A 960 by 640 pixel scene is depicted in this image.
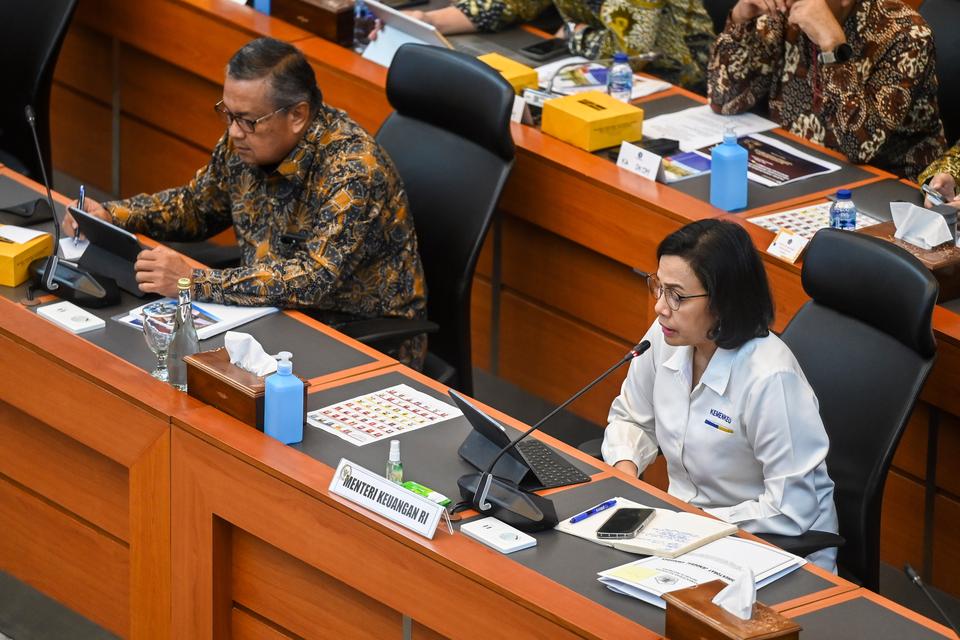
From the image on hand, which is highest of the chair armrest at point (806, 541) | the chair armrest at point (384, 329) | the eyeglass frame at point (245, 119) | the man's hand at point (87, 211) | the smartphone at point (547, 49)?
the eyeglass frame at point (245, 119)

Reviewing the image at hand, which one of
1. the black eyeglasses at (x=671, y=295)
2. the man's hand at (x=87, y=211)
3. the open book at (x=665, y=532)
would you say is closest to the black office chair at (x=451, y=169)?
the man's hand at (x=87, y=211)

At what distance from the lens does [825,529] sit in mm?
2838

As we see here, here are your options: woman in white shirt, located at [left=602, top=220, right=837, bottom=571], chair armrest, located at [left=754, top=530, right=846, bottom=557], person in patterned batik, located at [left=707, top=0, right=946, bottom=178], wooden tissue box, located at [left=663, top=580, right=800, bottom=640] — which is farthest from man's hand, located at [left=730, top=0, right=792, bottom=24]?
wooden tissue box, located at [left=663, top=580, right=800, bottom=640]

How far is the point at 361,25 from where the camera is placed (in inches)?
181

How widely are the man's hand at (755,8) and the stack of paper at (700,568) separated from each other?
2.00 m

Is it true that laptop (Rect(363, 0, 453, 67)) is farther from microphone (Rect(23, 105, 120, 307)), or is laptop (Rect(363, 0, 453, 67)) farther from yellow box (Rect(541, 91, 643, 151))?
microphone (Rect(23, 105, 120, 307))

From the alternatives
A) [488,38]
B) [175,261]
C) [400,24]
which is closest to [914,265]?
[175,261]

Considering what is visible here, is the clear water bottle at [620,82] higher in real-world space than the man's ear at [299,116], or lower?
lower

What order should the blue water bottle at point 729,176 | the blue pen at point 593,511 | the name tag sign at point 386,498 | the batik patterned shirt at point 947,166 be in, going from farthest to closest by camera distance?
1. the batik patterned shirt at point 947,166
2. the blue water bottle at point 729,176
3. the blue pen at point 593,511
4. the name tag sign at point 386,498

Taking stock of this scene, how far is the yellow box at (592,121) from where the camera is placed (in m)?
4.00

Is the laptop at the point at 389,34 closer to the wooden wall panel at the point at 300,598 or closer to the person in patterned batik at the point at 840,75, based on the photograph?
the person in patterned batik at the point at 840,75

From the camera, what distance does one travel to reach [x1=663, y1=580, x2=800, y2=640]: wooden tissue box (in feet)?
6.88

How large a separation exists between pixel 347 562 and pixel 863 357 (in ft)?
3.38

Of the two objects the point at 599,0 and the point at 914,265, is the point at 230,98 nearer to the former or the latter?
the point at 914,265
